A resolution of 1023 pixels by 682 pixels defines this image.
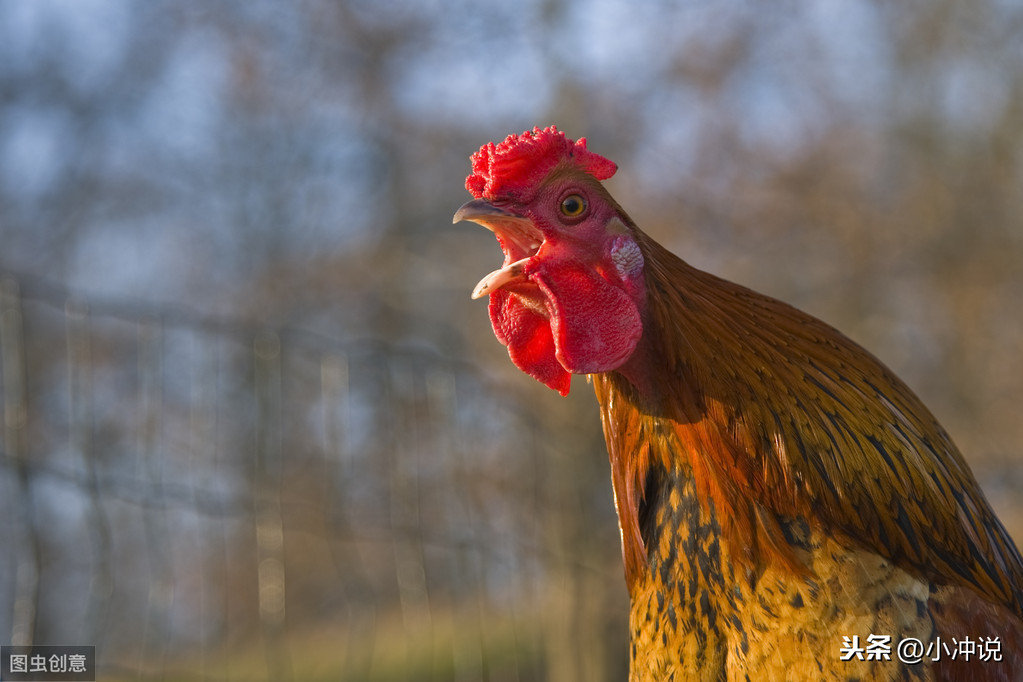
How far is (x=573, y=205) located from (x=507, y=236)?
172 millimetres

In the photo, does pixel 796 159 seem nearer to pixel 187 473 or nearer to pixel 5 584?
pixel 187 473

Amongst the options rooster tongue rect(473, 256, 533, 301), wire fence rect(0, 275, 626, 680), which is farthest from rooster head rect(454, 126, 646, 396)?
wire fence rect(0, 275, 626, 680)

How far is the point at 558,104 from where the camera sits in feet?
25.7

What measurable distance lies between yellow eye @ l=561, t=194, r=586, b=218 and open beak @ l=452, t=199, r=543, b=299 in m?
0.08

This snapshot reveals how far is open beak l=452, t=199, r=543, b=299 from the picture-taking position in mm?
1859

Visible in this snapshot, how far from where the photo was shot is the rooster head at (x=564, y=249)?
1830 millimetres

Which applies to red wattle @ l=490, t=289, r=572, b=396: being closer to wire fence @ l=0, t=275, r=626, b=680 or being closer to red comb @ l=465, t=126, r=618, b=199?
red comb @ l=465, t=126, r=618, b=199

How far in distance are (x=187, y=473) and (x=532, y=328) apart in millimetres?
4329

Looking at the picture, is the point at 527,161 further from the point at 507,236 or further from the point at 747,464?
the point at 747,464

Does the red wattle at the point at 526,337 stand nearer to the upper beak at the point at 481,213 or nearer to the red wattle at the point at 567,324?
the red wattle at the point at 567,324

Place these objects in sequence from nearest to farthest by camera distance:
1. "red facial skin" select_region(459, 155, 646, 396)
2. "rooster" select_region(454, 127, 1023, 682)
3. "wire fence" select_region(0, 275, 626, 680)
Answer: "rooster" select_region(454, 127, 1023, 682) → "red facial skin" select_region(459, 155, 646, 396) → "wire fence" select_region(0, 275, 626, 680)

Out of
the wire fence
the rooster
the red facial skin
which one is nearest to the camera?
the rooster

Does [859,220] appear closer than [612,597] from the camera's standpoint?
No

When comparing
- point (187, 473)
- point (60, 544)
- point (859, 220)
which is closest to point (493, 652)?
point (187, 473)
